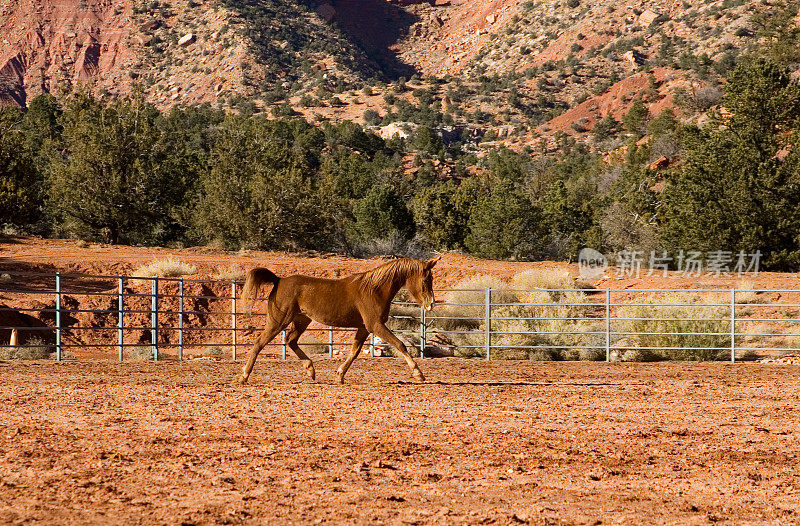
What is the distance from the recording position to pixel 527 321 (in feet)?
78.9

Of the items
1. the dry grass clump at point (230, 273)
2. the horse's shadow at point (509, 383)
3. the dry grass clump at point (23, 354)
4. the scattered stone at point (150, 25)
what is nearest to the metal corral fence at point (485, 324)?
the dry grass clump at point (23, 354)

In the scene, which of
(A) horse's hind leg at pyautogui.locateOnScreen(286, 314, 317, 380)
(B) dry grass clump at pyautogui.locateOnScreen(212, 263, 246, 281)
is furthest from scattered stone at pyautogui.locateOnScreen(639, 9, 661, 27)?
(A) horse's hind leg at pyautogui.locateOnScreen(286, 314, 317, 380)

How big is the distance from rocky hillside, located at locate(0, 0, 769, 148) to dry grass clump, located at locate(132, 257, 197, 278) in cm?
6492

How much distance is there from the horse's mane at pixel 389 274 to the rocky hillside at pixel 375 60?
259ft

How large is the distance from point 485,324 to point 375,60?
11480 cm

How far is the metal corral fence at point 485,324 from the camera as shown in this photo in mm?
19594

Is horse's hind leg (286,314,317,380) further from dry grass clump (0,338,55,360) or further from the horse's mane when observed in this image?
dry grass clump (0,338,55,360)

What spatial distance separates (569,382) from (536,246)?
33840 mm

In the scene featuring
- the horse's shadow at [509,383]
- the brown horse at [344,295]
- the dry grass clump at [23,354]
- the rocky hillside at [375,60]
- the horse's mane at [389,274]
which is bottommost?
the dry grass clump at [23,354]

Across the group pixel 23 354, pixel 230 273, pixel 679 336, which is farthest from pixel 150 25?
pixel 679 336

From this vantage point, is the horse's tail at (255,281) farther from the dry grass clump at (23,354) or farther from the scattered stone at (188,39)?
the scattered stone at (188,39)

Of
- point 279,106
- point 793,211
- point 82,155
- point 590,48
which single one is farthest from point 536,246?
point 590,48

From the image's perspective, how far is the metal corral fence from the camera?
19594 mm

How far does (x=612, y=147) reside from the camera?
8100 centimetres
